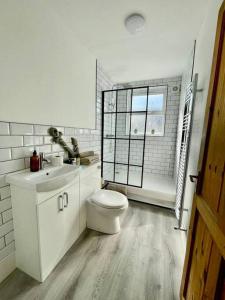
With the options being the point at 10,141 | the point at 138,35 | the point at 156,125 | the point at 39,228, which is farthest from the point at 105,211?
the point at 156,125

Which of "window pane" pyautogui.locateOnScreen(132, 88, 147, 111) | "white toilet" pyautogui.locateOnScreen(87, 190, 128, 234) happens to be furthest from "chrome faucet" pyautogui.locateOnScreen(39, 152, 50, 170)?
"window pane" pyautogui.locateOnScreen(132, 88, 147, 111)

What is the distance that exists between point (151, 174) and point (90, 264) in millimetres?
2442

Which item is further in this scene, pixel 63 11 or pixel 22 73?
pixel 63 11

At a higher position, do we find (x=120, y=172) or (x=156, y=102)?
(x=156, y=102)

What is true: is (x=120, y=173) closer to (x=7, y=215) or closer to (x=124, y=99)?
(x=124, y=99)

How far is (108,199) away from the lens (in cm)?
173

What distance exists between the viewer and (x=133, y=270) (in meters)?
1.29

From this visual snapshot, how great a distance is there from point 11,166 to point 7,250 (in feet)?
2.37

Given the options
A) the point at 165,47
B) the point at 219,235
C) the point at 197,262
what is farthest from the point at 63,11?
the point at 197,262

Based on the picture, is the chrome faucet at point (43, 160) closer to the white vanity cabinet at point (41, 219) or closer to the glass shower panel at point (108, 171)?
the white vanity cabinet at point (41, 219)

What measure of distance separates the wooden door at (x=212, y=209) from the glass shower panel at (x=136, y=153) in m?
1.91

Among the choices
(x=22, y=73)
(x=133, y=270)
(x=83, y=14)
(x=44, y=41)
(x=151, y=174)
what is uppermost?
(x=83, y=14)

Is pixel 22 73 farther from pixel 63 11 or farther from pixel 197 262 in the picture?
pixel 197 262

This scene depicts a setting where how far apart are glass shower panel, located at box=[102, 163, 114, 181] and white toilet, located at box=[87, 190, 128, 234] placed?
1019mm
